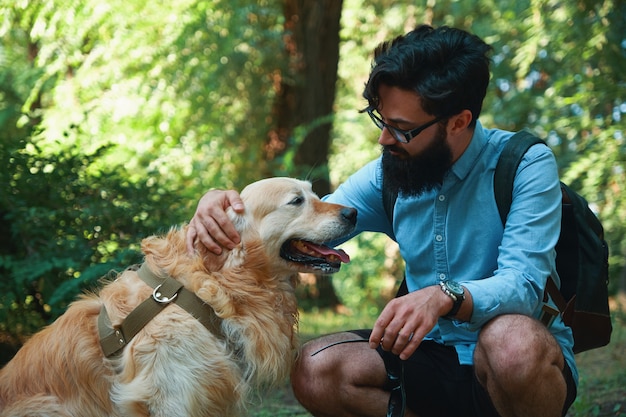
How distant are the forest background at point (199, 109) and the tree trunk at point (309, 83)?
0.02 m

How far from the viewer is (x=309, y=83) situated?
8148mm

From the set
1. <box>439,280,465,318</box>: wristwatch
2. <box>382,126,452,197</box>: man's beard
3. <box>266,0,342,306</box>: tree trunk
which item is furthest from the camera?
<box>266,0,342,306</box>: tree trunk

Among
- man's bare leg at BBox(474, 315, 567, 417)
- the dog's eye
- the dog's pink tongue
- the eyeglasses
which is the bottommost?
man's bare leg at BBox(474, 315, 567, 417)

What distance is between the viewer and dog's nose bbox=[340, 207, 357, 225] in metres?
3.05

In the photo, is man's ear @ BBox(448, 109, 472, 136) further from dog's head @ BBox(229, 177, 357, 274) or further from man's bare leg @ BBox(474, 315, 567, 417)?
man's bare leg @ BBox(474, 315, 567, 417)

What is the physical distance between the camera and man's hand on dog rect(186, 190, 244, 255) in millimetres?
2828

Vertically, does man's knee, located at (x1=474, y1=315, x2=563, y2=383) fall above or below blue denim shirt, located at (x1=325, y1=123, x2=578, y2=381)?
below

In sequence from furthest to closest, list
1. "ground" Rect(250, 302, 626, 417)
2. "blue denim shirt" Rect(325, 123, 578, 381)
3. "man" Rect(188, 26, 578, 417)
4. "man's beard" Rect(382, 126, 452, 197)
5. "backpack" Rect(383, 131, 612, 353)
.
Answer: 1. "ground" Rect(250, 302, 626, 417)
2. "man's beard" Rect(382, 126, 452, 197)
3. "backpack" Rect(383, 131, 612, 353)
4. "man" Rect(188, 26, 578, 417)
5. "blue denim shirt" Rect(325, 123, 578, 381)

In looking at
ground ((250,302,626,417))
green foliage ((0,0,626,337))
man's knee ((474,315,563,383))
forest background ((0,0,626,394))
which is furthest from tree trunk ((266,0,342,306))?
man's knee ((474,315,563,383))

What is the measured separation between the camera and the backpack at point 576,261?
270 centimetres

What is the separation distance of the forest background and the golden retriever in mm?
1472

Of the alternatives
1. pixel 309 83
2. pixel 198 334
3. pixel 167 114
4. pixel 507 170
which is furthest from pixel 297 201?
pixel 167 114

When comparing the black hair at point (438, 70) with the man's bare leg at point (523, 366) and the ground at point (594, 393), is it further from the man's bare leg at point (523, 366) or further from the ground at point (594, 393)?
the ground at point (594, 393)

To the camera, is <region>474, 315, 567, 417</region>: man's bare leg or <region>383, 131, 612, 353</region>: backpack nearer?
<region>474, 315, 567, 417</region>: man's bare leg
